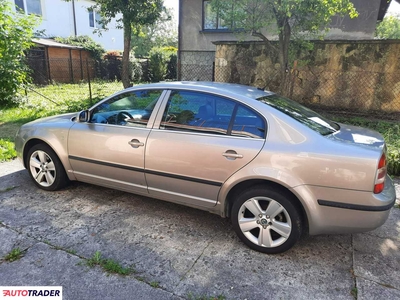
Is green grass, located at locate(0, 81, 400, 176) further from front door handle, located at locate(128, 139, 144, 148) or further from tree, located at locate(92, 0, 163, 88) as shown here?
front door handle, located at locate(128, 139, 144, 148)

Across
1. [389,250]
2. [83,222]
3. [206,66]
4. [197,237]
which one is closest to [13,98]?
[206,66]

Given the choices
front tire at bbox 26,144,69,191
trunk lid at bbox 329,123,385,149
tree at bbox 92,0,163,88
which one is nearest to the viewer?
trunk lid at bbox 329,123,385,149

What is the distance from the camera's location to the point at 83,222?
10.6 ft

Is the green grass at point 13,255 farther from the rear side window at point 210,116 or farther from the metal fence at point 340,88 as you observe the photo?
the metal fence at point 340,88

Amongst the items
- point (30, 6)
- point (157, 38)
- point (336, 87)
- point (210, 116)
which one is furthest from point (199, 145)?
point (157, 38)

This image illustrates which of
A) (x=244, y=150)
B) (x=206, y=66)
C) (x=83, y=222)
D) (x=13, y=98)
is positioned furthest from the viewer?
(x=206, y=66)

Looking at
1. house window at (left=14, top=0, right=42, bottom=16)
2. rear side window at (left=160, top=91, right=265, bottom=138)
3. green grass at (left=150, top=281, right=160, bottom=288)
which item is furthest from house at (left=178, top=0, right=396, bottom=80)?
house window at (left=14, top=0, right=42, bottom=16)

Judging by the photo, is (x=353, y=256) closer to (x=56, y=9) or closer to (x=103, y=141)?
(x=103, y=141)

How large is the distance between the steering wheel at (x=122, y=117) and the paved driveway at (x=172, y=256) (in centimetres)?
104

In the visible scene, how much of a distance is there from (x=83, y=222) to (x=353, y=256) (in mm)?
2769

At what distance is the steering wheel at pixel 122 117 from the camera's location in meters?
3.43

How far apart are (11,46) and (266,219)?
29.2 ft

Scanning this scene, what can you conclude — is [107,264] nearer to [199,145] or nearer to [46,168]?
[199,145]

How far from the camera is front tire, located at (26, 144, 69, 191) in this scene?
12.5 ft
